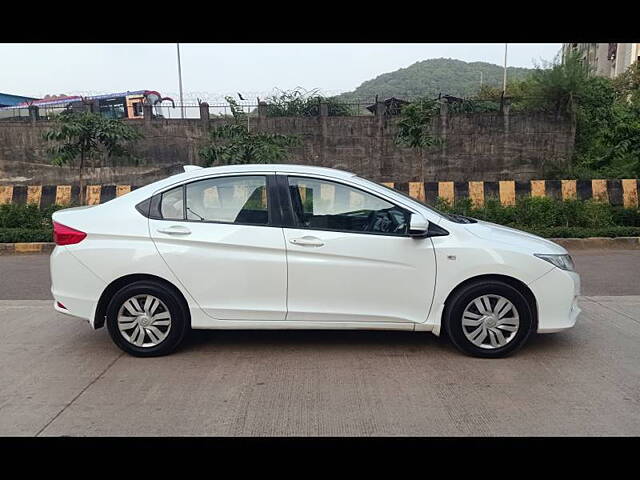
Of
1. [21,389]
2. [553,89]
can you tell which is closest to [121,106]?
[553,89]

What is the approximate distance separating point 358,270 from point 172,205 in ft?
5.52

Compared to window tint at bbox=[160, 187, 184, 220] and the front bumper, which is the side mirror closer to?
the front bumper

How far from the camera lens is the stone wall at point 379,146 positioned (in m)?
20.5

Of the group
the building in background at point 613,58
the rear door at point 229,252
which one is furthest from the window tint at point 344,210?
the building in background at point 613,58

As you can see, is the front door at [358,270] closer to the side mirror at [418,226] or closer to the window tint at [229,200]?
the side mirror at [418,226]

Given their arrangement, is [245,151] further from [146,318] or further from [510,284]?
[510,284]

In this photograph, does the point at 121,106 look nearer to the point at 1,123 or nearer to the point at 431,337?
the point at 1,123

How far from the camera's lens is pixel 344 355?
4375 millimetres

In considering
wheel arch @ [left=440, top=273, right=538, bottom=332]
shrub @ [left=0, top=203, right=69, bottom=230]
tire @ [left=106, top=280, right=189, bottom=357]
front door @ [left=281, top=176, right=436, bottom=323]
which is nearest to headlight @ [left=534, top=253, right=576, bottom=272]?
wheel arch @ [left=440, top=273, right=538, bottom=332]

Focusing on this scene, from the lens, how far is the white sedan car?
4.21 metres

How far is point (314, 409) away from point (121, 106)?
24082mm

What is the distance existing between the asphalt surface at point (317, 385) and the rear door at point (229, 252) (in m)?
0.49

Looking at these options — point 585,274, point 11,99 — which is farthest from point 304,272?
point 11,99

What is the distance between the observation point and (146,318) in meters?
4.29
